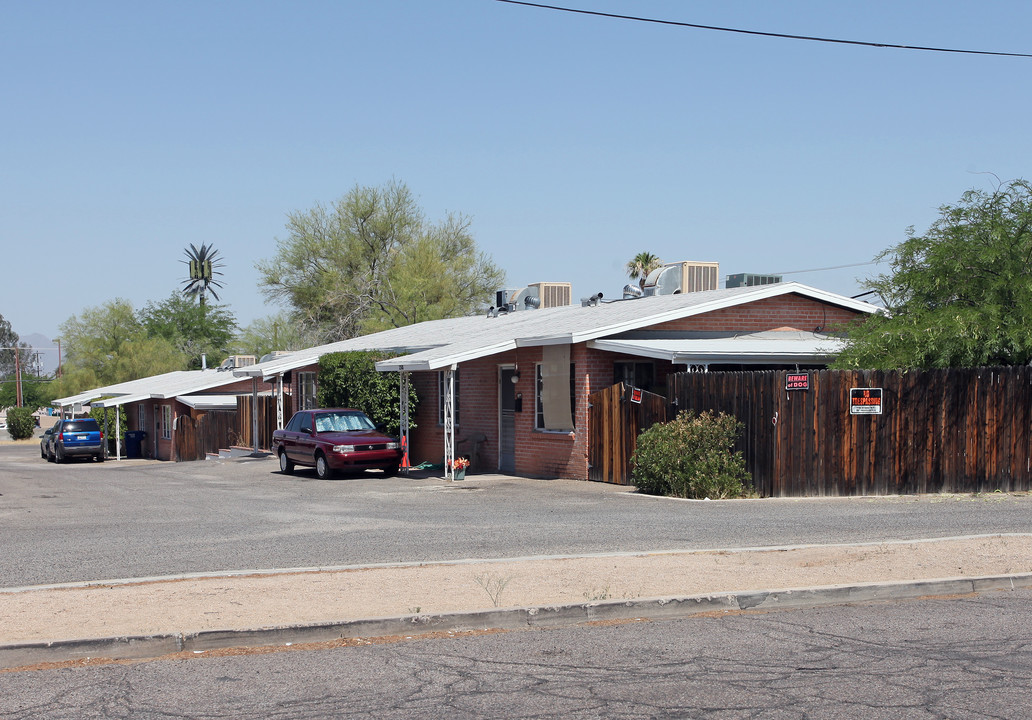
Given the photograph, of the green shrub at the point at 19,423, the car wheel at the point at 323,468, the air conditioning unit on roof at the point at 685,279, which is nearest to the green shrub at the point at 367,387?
the car wheel at the point at 323,468

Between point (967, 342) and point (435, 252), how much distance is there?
3325 cm

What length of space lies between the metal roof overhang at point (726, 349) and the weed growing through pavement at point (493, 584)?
32.6 ft

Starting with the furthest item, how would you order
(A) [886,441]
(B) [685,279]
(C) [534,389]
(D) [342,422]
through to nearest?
(B) [685,279], (D) [342,422], (C) [534,389], (A) [886,441]

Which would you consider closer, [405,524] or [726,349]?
[405,524]

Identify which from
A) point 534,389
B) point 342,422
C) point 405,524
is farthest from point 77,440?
point 405,524

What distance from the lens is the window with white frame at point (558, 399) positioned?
68.4 feet

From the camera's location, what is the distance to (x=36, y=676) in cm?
689

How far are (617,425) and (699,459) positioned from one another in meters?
2.81

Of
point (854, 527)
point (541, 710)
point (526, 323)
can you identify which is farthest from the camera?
point (526, 323)

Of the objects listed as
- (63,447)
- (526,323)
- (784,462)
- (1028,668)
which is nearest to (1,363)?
(63,447)

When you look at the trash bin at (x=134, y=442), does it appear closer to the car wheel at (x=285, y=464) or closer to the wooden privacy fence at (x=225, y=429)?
the wooden privacy fence at (x=225, y=429)

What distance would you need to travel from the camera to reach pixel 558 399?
21031 mm

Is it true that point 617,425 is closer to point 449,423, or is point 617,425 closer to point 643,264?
point 449,423

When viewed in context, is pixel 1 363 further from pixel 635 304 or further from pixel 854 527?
pixel 854 527
